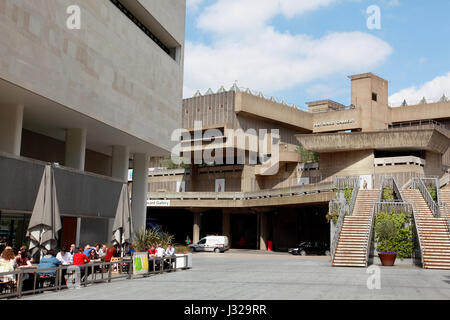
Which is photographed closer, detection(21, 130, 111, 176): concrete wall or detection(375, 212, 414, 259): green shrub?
detection(375, 212, 414, 259): green shrub

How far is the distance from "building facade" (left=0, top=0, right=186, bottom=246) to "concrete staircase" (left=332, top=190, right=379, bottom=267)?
11.9 m

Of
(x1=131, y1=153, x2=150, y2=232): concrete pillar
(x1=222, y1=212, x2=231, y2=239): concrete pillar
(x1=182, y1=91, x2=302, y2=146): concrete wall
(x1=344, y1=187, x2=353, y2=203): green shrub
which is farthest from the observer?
(x1=182, y1=91, x2=302, y2=146): concrete wall

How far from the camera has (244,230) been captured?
60.4 metres

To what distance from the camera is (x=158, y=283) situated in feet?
52.5

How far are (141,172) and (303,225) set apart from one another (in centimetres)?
2420

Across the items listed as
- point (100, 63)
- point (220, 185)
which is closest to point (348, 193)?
point (100, 63)

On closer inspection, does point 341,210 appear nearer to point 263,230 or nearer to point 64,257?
point 64,257

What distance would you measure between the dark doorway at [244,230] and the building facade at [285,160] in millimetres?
117

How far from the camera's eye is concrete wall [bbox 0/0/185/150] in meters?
18.7

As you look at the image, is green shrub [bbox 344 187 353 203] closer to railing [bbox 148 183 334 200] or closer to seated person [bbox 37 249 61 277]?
railing [bbox 148 183 334 200]

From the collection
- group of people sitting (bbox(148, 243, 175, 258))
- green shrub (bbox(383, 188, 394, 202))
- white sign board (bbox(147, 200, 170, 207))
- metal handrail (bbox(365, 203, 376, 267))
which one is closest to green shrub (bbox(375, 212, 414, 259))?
metal handrail (bbox(365, 203, 376, 267))

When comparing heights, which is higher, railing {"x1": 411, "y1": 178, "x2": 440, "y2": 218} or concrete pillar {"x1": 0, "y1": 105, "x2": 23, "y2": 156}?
concrete pillar {"x1": 0, "y1": 105, "x2": 23, "y2": 156}

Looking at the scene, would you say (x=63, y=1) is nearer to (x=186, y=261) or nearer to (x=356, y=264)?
(x=186, y=261)
